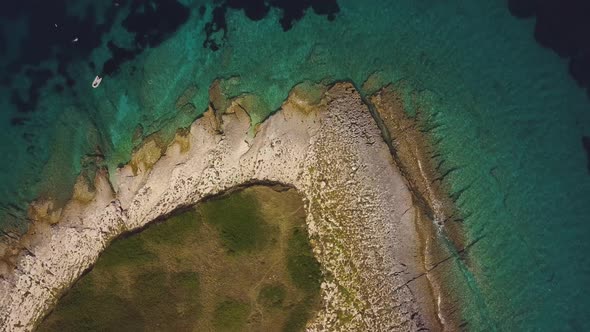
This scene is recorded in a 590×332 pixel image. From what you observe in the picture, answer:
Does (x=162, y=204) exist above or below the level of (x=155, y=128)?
below

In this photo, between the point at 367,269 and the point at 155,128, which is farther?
the point at 155,128

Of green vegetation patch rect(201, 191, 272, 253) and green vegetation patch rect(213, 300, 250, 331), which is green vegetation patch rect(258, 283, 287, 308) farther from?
green vegetation patch rect(201, 191, 272, 253)

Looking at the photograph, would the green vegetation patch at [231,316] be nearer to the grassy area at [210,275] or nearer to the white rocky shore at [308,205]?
the grassy area at [210,275]

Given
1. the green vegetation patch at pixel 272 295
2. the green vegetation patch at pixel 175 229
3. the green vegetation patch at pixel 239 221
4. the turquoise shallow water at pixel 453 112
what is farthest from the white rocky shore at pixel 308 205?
the green vegetation patch at pixel 272 295

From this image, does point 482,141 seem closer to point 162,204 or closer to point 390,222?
point 390,222

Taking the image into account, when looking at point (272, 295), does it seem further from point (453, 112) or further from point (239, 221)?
point (453, 112)

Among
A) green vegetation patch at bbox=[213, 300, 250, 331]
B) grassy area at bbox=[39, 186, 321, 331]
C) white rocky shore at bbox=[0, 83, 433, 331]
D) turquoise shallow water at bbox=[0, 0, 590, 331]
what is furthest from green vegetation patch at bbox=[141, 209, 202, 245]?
turquoise shallow water at bbox=[0, 0, 590, 331]

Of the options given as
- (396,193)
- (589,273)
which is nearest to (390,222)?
(396,193)
